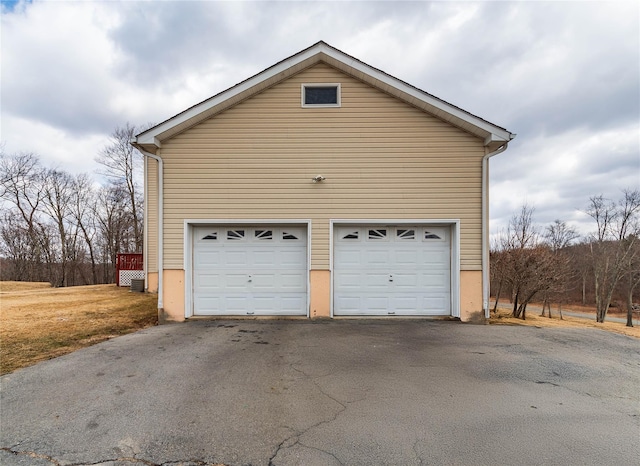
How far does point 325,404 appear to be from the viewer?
3385mm

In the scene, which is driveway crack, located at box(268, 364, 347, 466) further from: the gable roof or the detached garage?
the gable roof

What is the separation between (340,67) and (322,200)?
3.35 meters

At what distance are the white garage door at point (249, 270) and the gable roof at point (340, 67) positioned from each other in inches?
99.6

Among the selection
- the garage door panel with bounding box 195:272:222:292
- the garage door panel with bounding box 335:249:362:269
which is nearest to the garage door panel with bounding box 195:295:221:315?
A: the garage door panel with bounding box 195:272:222:292

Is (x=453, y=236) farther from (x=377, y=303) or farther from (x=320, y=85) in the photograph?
(x=320, y=85)

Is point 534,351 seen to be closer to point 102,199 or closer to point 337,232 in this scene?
point 337,232

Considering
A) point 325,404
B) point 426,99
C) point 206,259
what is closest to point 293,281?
point 206,259

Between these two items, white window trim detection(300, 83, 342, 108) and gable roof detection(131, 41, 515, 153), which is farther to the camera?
white window trim detection(300, 83, 342, 108)

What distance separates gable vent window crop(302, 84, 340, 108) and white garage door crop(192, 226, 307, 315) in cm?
318

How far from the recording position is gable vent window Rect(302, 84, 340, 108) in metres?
7.80

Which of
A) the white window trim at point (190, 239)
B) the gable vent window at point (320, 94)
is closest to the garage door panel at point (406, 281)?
the white window trim at point (190, 239)

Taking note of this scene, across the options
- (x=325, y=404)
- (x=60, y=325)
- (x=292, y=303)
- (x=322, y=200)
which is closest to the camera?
(x=325, y=404)

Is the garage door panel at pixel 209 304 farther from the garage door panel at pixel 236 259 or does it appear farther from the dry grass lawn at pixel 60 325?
the dry grass lawn at pixel 60 325

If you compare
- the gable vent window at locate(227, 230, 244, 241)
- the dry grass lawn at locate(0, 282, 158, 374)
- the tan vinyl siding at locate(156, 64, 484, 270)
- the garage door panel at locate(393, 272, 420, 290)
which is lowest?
the dry grass lawn at locate(0, 282, 158, 374)
